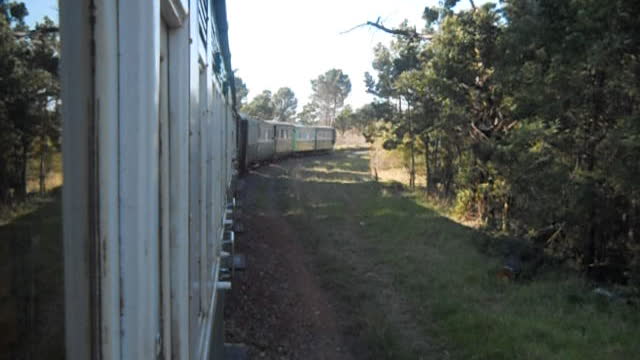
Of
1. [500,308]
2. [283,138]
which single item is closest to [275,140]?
[283,138]

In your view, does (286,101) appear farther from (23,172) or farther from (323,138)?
(23,172)

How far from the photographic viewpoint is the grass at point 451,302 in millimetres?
6160

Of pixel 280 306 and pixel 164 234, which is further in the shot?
pixel 280 306

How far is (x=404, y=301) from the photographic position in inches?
314

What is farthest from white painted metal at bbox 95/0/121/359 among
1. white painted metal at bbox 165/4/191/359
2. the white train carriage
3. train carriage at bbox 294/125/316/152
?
A: train carriage at bbox 294/125/316/152

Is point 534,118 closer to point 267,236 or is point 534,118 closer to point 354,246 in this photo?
point 354,246

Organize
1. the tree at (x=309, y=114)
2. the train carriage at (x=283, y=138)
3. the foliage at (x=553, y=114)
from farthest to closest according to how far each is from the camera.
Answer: the tree at (x=309, y=114), the train carriage at (x=283, y=138), the foliage at (x=553, y=114)

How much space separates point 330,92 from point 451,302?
9004 centimetres

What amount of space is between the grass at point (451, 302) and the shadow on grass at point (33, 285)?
5552 mm

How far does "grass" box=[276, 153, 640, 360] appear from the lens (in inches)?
243

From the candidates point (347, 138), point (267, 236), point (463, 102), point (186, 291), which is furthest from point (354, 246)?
point (347, 138)

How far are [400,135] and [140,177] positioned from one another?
19795 mm

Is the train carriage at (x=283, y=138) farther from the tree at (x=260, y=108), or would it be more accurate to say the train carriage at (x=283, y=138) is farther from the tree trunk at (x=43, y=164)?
the tree at (x=260, y=108)

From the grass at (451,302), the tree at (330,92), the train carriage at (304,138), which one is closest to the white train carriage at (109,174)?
the grass at (451,302)
